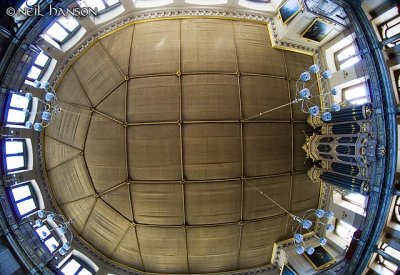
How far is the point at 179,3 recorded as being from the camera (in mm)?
13836

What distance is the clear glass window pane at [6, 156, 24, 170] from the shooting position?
13807 millimetres

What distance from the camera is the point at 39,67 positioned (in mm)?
14422

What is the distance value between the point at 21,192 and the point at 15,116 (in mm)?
4176

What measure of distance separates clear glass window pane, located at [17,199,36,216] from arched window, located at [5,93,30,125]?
4370 mm

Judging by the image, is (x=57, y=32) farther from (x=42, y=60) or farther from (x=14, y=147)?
(x=14, y=147)

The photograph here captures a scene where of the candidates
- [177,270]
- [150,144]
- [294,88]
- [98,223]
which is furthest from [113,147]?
[294,88]

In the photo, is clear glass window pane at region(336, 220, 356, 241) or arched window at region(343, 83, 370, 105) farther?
Answer: clear glass window pane at region(336, 220, 356, 241)

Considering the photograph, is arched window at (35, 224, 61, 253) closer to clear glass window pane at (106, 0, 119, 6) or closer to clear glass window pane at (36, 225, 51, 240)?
clear glass window pane at (36, 225, 51, 240)

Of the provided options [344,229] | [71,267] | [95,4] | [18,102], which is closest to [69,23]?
[95,4]

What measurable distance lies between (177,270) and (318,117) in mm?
11646

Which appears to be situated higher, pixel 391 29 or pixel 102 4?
pixel 102 4

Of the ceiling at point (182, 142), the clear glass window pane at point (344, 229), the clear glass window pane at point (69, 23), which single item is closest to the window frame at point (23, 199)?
the ceiling at point (182, 142)

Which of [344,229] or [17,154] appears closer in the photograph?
[17,154]

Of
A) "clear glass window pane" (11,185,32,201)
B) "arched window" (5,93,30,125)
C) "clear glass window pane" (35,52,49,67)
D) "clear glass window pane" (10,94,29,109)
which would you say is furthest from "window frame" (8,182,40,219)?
"clear glass window pane" (35,52,49,67)
